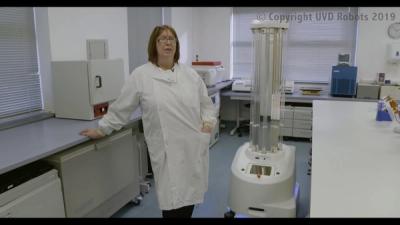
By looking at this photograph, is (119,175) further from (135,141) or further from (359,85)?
(359,85)

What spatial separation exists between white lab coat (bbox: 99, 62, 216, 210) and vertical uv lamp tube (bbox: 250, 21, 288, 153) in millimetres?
397

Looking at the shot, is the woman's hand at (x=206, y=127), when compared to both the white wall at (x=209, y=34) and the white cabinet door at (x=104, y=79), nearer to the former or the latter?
the white cabinet door at (x=104, y=79)

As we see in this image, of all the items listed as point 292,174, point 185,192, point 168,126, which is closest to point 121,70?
point 168,126

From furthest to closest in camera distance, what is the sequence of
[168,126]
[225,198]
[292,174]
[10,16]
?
1. [225,198]
2. [10,16]
3. [292,174]
4. [168,126]

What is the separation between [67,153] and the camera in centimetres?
207

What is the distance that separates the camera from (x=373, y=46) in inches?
185

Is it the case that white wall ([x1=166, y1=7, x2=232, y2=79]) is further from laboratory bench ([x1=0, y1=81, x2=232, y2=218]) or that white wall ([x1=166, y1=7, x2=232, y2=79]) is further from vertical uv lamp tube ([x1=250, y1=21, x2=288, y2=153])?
vertical uv lamp tube ([x1=250, y1=21, x2=288, y2=153])

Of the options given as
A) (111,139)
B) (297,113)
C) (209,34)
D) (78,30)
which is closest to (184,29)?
(209,34)

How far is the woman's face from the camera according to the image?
192 centimetres

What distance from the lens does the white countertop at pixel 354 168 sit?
1.18 metres

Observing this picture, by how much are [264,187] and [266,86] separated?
2.08 feet

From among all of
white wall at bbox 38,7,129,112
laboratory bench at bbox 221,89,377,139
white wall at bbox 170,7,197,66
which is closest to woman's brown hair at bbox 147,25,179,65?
white wall at bbox 38,7,129,112

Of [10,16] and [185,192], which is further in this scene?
[10,16]

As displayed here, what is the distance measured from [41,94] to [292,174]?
2043 millimetres
